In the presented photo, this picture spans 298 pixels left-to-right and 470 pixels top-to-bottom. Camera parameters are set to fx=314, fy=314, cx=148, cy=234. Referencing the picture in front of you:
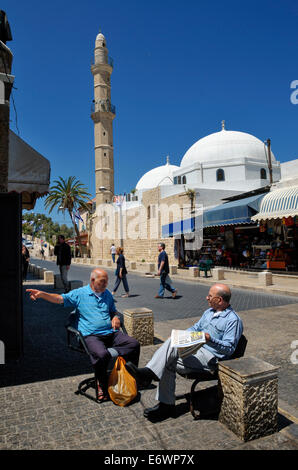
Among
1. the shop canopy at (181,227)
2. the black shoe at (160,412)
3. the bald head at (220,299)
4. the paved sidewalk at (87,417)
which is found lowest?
the paved sidewalk at (87,417)

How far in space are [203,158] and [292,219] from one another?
20.3 metres

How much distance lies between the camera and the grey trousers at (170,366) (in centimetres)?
303

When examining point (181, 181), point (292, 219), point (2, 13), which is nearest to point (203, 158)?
point (181, 181)

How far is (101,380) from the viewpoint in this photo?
11.1ft

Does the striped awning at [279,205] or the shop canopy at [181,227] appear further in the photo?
the shop canopy at [181,227]

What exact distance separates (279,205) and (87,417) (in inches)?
501

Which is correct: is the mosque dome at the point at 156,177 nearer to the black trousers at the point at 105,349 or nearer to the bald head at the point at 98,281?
the bald head at the point at 98,281

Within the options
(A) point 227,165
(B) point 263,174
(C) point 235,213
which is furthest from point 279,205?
(B) point 263,174

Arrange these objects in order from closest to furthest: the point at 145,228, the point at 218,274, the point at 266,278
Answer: the point at 266,278
the point at 218,274
the point at 145,228

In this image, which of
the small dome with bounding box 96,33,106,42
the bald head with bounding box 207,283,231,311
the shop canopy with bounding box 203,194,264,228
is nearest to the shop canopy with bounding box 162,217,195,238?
the shop canopy with bounding box 203,194,264,228

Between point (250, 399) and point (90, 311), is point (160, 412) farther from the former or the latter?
point (90, 311)

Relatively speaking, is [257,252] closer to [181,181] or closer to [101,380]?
[101,380]

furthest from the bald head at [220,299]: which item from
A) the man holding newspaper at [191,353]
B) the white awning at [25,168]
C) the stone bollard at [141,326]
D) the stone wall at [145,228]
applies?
the stone wall at [145,228]

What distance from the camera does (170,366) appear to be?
3.05 metres
